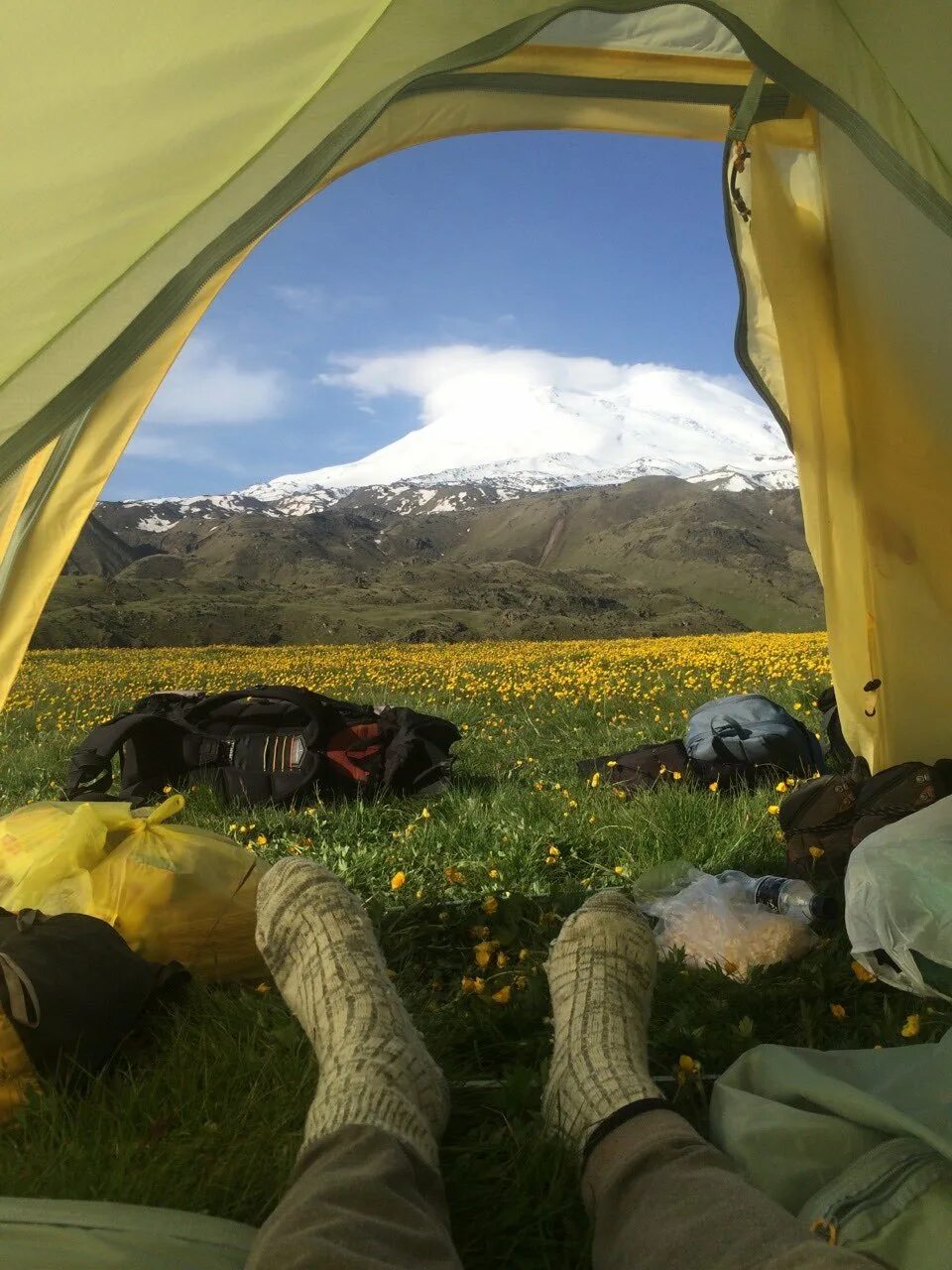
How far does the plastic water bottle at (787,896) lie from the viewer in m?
3.08

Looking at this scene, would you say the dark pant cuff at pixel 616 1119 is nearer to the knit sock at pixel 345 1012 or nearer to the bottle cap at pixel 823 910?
the knit sock at pixel 345 1012

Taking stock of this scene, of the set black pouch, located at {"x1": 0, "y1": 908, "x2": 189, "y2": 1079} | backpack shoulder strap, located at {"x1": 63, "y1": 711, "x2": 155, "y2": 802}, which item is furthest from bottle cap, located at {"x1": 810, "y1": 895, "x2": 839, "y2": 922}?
backpack shoulder strap, located at {"x1": 63, "y1": 711, "x2": 155, "y2": 802}

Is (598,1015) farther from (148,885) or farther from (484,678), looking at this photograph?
(484,678)

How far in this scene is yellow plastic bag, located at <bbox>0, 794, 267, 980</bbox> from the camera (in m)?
2.84

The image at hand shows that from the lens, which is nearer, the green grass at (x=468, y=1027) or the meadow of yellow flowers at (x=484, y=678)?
the green grass at (x=468, y=1027)

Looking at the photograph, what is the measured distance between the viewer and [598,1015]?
7.29ft

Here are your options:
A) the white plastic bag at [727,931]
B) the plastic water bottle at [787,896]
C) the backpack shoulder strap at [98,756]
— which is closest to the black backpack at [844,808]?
the plastic water bottle at [787,896]

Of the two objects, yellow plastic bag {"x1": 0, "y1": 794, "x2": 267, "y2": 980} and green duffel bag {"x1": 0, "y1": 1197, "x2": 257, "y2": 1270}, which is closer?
green duffel bag {"x1": 0, "y1": 1197, "x2": 257, "y2": 1270}

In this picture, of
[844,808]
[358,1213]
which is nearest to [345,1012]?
[358,1213]

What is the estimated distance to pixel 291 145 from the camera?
6.28 feet

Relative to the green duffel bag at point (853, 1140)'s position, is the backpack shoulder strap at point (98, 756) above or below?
above

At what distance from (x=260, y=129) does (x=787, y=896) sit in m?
2.63

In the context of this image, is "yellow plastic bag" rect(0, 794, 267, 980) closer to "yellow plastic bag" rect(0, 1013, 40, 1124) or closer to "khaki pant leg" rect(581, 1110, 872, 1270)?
"yellow plastic bag" rect(0, 1013, 40, 1124)

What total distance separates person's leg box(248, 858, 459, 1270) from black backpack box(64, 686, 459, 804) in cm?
235
